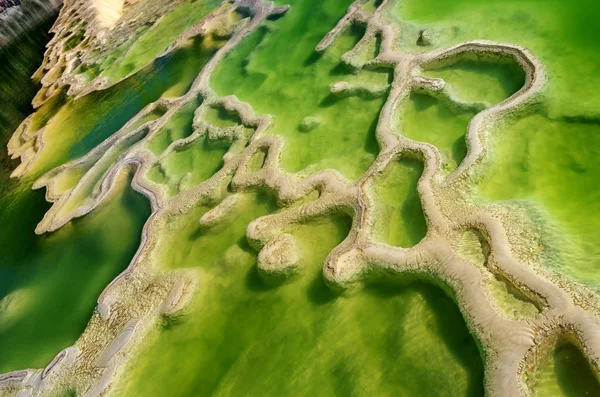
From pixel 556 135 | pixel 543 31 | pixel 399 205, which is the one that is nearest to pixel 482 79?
pixel 543 31

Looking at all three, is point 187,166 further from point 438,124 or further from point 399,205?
point 438,124

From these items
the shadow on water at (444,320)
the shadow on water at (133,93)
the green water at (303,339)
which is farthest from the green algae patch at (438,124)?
the shadow on water at (133,93)

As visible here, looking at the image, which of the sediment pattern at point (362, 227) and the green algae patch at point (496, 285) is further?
the green algae patch at point (496, 285)

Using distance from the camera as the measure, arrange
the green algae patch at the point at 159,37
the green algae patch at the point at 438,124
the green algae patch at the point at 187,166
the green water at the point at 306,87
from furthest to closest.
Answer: the green algae patch at the point at 159,37
the green algae patch at the point at 187,166
the green water at the point at 306,87
the green algae patch at the point at 438,124

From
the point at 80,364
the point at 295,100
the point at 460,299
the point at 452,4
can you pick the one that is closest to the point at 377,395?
the point at 460,299

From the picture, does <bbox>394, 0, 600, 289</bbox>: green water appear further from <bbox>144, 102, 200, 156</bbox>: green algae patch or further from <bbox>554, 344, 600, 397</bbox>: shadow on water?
<bbox>144, 102, 200, 156</bbox>: green algae patch

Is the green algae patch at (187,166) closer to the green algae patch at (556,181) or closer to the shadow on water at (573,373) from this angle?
the green algae patch at (556,181)

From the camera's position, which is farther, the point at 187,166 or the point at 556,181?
the point at 187,166

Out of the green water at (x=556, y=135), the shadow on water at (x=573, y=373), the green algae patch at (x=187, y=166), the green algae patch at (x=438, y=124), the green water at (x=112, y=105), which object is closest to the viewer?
the shadow on water at (x=573, y=373)
